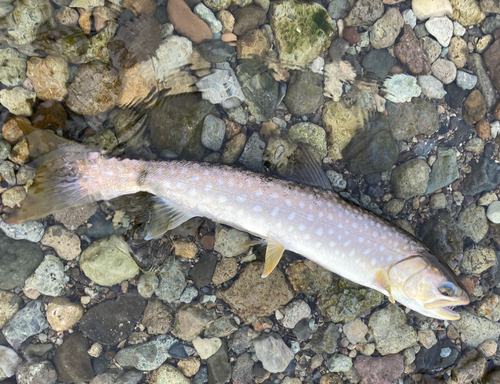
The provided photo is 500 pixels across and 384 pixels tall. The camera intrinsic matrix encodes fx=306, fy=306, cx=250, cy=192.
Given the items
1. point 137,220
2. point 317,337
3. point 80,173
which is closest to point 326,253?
point 317,337

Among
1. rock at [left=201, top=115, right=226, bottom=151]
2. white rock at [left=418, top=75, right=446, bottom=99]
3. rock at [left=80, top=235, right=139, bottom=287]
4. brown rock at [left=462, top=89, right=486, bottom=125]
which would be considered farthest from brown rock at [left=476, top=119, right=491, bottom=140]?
rock at [left=80, top=235, right=139, bottom=287]

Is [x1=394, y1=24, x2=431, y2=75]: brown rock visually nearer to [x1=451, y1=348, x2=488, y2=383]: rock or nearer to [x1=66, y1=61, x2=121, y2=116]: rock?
[x1=66, y1=61, x2=121, y2=116]: rock

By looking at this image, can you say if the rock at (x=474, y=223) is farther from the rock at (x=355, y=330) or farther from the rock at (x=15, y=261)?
the rock at (x=15, y=261)

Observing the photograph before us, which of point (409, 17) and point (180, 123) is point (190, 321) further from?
point (409, 17)

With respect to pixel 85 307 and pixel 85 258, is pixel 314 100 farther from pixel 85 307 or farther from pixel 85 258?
pixel 85 307

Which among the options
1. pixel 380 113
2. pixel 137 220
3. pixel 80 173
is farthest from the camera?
pixel 380 113

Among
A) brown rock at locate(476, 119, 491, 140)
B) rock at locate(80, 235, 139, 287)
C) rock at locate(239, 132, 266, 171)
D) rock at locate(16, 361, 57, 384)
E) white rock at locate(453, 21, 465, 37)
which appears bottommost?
rock at locate(16, 361, 57, 384)
